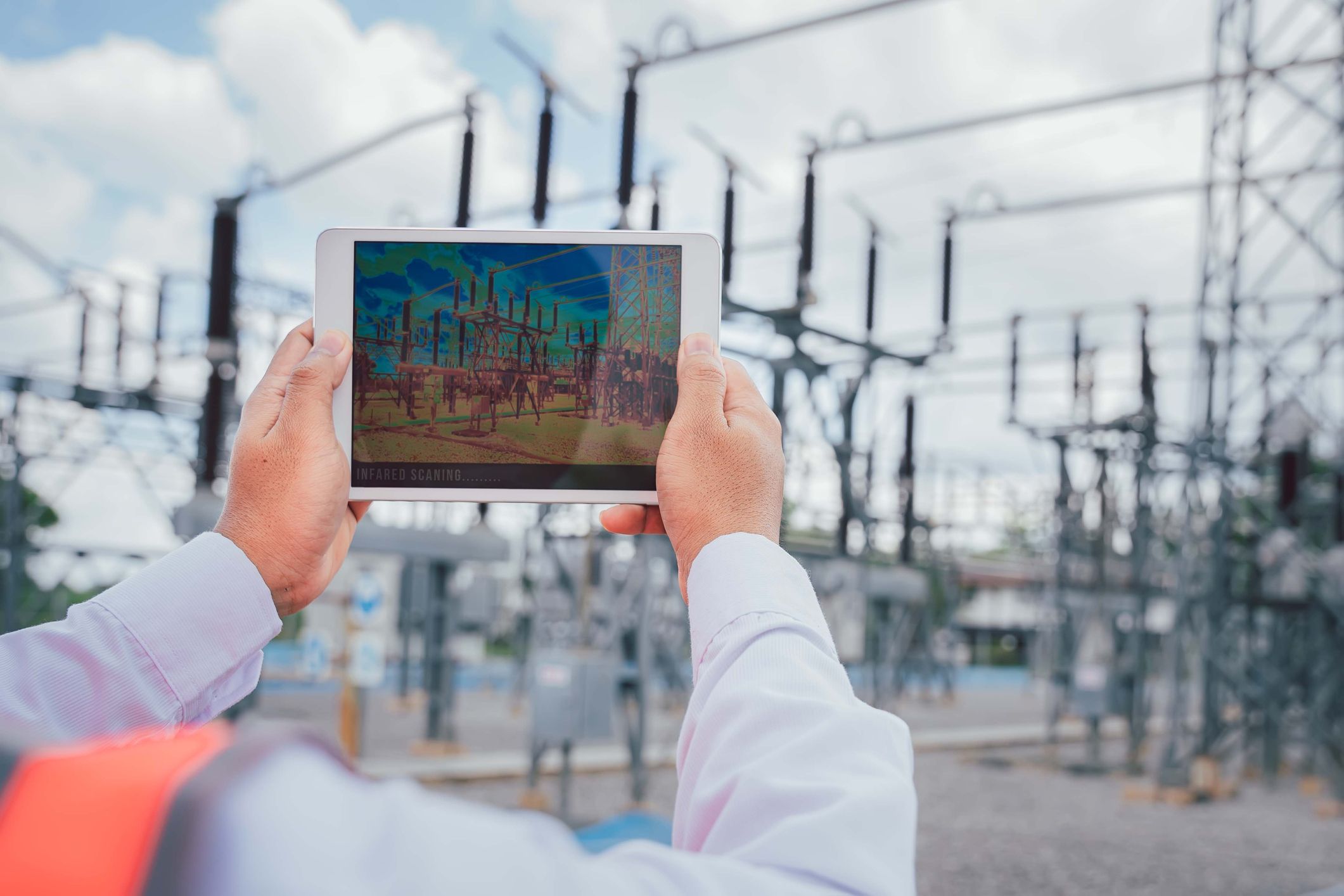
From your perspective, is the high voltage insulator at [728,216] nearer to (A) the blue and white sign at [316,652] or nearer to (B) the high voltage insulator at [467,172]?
(B) the high voltage insulator at [467,172]

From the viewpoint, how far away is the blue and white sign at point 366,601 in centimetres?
998

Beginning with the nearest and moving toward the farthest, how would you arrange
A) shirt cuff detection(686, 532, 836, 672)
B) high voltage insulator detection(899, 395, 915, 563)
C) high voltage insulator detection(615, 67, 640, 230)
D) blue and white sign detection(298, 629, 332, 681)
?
shirt cuff detection(686, 532, 836, 672), high voltage insulator detection(615, 67, 640, 230), high voltage insulator detection(899, 395, 915, 563), blue and white sign detection(298, 629, 332, 681)

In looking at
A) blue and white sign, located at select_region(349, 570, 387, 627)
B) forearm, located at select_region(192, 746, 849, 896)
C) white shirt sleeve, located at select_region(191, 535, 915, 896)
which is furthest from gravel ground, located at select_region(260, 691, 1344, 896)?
forearm, located at select_region(192, 746, 849, 896)

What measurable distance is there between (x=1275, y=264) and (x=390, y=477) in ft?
37.9

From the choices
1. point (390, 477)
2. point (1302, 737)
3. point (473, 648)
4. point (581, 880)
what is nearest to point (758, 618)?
point (581, 880)

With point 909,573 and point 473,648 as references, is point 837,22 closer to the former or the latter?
point 909,573

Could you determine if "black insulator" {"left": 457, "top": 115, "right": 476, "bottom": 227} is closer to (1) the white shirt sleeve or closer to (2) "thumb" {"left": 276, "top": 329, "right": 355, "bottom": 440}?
(2) "thumb" {"left": 276, "top": 329, "right": 355, "bottom": 440}

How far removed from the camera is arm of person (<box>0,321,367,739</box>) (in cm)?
99

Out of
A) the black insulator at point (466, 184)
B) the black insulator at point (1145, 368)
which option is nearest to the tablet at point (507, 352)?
the black insulator at point (466, 184)

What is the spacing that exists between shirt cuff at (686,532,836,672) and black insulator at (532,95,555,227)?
4.49 meters

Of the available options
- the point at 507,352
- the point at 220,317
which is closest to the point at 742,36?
the point at 220,317

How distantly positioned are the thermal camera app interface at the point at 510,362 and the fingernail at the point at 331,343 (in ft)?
0.11

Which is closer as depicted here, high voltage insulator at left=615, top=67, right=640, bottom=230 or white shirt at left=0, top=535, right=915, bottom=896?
white shirt at left=0, top=535, right=915, bottom=896

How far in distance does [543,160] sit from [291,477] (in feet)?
14.4
